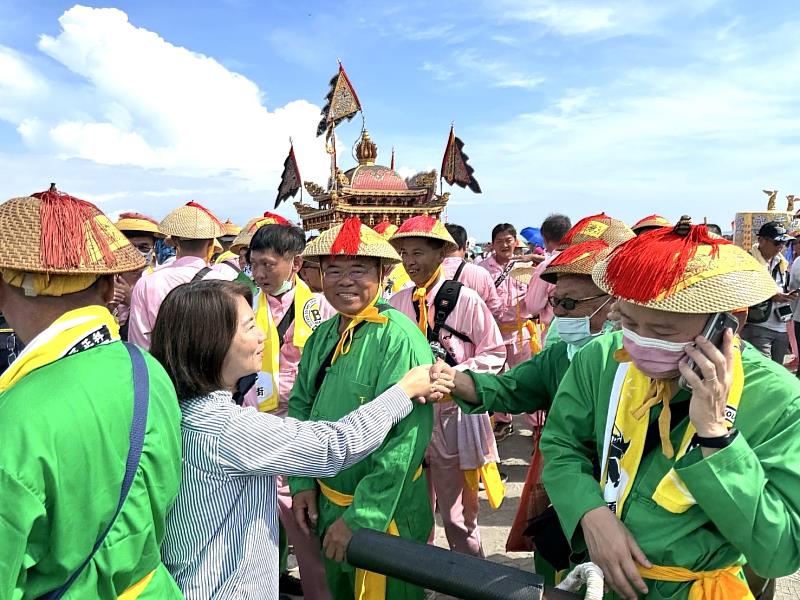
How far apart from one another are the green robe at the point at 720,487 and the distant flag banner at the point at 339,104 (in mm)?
19739

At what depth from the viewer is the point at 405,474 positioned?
90.9 inches

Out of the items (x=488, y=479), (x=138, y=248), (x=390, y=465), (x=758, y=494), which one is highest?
(x=138, y=248)

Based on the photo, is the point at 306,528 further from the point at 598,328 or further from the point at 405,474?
the point at 598,328

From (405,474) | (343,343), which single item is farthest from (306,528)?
(343,343)

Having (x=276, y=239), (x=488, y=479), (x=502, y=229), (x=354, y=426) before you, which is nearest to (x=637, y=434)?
(x=354, y=426)

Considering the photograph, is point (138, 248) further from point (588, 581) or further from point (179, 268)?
point (588, 581)

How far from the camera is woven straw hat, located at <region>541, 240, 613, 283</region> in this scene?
237cm

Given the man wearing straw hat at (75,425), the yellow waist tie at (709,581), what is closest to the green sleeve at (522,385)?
the yellow waist tie at (709,581)

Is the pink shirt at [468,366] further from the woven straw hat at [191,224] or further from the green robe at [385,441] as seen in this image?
the woven straw hat at [191,224]

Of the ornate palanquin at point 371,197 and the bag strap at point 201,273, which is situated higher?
the ornate palanquin at point 371,197

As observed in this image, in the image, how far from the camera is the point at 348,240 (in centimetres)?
261

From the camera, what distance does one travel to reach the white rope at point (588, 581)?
1307 millimetres

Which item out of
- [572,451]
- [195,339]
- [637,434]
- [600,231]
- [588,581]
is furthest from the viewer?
[600,231]

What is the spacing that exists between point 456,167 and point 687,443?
2068 centimetres
